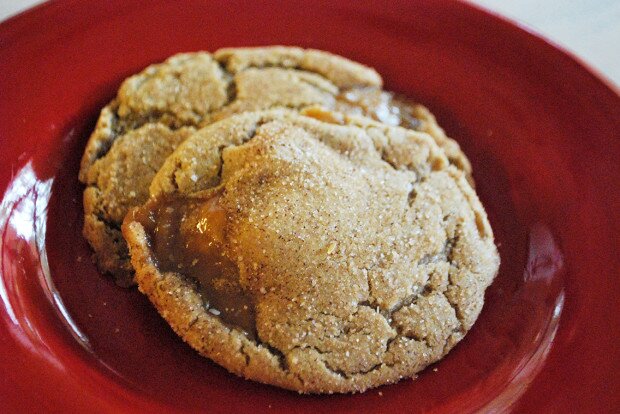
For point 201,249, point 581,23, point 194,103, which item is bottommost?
point 201,249

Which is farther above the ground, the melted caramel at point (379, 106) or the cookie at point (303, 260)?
the melted caramel at point (379, 106)

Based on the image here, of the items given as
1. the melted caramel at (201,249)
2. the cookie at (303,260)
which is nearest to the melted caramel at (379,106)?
the cookie at (303,260)

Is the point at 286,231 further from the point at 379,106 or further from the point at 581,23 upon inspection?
the point at 581,23

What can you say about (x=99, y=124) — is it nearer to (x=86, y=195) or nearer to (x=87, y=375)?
(x=86, y=195)

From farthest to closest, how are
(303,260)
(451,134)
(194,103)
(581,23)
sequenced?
(581,23)
(451,134)
(194,103)
(303,260)

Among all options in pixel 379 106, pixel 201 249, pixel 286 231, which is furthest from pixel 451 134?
pixel 201 249

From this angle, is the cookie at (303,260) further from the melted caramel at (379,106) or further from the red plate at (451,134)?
the melted caramel at (379,106)

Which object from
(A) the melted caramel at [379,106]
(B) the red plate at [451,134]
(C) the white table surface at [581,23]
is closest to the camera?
(B) the red plate at [451,134]
